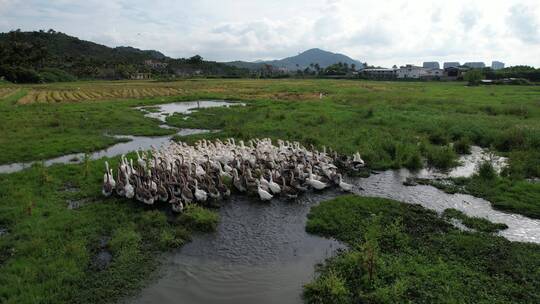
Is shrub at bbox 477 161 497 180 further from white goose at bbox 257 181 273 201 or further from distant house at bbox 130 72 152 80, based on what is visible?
distant house at bbox 130 72 152 80


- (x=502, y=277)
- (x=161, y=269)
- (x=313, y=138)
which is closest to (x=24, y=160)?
(x=161, y=269)

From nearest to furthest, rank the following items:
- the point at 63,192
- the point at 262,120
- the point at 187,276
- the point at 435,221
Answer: the point at 187,276
the point at 435,221
the point at 63,192
the point at 262,120

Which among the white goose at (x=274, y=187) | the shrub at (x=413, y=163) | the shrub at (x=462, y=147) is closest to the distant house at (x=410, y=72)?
the shrub at (x=462, y=147)

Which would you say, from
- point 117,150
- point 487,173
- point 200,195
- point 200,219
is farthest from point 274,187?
point 117,150

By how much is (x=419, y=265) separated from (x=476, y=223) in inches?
151

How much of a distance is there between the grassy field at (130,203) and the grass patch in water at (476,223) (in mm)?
121

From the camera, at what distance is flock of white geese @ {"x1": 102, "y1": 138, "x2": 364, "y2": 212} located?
13521 mm

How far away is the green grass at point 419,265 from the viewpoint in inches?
331

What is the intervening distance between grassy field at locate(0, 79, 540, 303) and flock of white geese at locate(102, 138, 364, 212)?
855 mm

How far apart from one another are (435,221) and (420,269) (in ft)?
11.6

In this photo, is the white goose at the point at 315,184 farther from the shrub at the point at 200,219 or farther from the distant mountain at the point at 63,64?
the distant mountain at the point at 63,64

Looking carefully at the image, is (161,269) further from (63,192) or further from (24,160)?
(24,160)

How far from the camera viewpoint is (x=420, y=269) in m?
9.20

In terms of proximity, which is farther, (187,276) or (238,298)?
(187,276)
